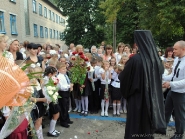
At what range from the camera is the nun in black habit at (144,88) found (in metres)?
2.80

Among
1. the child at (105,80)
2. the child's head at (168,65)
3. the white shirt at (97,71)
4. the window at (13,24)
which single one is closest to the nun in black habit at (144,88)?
the child at (105,80)

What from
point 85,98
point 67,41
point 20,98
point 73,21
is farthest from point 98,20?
point 20,98

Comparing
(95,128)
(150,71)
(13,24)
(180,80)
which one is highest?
(13,24)

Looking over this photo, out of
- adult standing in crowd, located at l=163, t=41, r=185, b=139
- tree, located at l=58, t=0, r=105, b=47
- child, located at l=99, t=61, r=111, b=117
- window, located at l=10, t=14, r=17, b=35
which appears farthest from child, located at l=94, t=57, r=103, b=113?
tree, located at l=58, t=0, r=105, b=47

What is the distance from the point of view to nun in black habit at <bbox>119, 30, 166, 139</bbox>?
9.20ft

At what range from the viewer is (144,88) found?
9.25ft

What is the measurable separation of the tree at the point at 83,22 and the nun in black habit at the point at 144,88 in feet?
66.2

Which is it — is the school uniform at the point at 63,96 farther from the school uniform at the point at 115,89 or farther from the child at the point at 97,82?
the school uniform at the point at 115,89

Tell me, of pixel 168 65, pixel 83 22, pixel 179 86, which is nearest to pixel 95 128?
pixel 179 86

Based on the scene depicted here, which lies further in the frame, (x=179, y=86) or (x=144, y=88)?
(x=179, y=86)

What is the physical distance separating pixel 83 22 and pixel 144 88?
21.2m

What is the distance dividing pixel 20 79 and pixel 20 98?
241 millimetres

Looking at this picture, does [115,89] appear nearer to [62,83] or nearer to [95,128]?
[95,128]

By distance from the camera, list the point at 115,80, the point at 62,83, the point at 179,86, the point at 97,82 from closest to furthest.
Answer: the point at 179,86 < the point at 62,83 < the point at 115,80 < the point at 97,82
